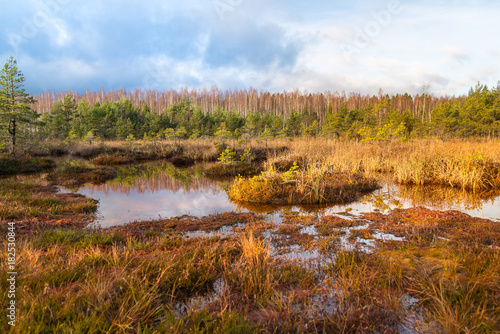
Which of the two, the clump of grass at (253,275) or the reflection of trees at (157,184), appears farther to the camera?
the reflection of trees at (157,184)

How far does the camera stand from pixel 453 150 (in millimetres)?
13617

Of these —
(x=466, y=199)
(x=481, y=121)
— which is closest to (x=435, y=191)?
(x=466, y=199)

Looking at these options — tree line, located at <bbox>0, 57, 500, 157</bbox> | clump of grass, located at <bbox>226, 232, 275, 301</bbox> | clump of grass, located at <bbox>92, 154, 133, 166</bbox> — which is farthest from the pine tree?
clump of grass, located at <bbox>226, 232, 275, 301</bbox>

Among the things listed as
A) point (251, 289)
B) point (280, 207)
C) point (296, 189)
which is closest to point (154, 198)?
point (280, 207)

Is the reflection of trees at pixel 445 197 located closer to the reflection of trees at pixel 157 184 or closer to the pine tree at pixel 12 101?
the reflection of trees at pixel 157 184

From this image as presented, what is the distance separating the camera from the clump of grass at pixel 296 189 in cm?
920

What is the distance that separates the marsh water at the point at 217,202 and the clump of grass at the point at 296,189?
40cm

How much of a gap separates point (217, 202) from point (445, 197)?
7.73m

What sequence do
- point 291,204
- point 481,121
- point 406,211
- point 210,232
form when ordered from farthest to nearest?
1. point 481,121
2. point 291,204
3. point 406,211
4. point 210,232

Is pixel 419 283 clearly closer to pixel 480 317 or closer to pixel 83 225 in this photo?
pixel 480 317

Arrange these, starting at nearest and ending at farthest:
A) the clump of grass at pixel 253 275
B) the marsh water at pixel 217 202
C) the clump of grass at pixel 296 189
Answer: the clump of grass at pixel 253 275 → the marsh water at pixel 217 202 → the clump of grass at pixel 296 189

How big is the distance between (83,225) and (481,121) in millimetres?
39549

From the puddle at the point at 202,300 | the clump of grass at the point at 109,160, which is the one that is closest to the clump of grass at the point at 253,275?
the puddle at the point at 202,300

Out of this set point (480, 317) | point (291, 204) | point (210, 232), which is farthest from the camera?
point (291, 204)
